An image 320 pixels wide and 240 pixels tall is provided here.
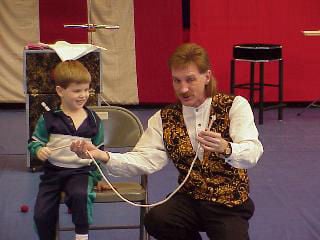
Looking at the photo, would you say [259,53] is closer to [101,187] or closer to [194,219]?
[101,187]

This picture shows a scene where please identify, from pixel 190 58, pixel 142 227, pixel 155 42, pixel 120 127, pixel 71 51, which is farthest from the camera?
pixel 155 42

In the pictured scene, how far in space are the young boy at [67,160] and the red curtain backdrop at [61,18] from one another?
4622 millimetres

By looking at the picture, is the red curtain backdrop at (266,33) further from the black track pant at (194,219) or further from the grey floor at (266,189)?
the black track pant at (194,219)

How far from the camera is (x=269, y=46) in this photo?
6754 millimetres

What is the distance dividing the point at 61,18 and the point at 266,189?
3879mm

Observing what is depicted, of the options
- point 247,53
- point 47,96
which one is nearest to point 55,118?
point 47,96

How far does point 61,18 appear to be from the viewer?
7418 mm

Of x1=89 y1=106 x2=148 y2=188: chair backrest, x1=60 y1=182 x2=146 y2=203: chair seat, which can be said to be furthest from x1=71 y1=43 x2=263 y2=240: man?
x1=89 y1=106 x2=148 y2=188: chair backrest

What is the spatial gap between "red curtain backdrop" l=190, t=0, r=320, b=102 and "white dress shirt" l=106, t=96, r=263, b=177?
16.5ft

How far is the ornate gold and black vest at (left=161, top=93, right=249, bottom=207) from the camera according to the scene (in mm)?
2625

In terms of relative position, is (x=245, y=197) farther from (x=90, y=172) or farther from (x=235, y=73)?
(x=235, y=73)

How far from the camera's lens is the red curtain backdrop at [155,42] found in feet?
24.8

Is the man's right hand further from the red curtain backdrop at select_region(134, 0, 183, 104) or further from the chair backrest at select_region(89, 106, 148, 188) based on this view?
the red curtain backdrop at select_region(134, 0, 183, 104)

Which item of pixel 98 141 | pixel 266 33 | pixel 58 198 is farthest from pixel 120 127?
pixel 266 33
